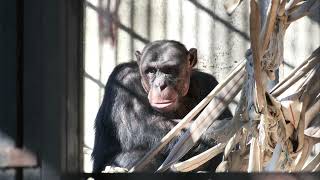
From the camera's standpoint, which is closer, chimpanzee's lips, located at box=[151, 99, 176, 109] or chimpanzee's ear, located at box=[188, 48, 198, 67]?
chimpanzee's lips, located at box=[151, 99, 176, 109]

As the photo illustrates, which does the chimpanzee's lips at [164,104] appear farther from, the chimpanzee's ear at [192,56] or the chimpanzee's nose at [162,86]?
the chimpanzee's ear at [192,56]

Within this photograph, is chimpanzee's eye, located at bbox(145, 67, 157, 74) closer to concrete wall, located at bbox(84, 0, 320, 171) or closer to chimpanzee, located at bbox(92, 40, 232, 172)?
chimpanzee, located at bbox(92, 40, 232, 172)

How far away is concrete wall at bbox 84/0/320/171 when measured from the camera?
2.86 meters

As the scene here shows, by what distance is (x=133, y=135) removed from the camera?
2.59 meters

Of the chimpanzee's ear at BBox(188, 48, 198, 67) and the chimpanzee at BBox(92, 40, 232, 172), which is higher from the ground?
the chimpanzee's ear at BBox(188, 48, 198, 67)

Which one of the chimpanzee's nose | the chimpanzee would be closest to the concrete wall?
the chimpanzee

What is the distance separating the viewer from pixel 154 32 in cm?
288

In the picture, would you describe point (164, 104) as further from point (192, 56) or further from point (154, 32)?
point (154, 32)

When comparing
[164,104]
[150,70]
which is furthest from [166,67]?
[164,104]

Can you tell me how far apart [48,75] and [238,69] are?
1016mm

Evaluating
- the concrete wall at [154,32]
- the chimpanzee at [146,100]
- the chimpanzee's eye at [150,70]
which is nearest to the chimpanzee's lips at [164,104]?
the chimpanzee at [146,100]

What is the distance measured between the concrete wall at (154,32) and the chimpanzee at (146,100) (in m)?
0.14

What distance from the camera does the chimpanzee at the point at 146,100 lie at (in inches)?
100

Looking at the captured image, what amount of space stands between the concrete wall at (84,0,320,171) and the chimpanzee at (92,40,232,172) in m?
0.14
